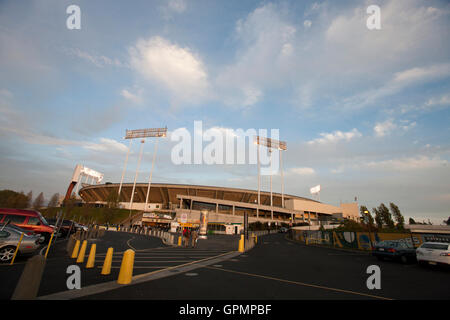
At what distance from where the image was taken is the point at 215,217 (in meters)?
69.1

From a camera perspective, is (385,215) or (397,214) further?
(397,214)

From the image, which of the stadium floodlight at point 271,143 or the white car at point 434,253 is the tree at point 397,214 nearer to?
the stadium floodlight at point 271,143

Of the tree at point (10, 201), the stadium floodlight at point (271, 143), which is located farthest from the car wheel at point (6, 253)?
the tree at point (10, 201)

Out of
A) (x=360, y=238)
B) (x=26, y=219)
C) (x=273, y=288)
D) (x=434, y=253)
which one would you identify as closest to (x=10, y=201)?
(x=26, y=219)

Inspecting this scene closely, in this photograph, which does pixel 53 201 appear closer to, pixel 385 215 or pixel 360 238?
pixel 360 238

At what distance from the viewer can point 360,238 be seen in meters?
21.6

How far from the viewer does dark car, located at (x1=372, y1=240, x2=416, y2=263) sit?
43.4 feet

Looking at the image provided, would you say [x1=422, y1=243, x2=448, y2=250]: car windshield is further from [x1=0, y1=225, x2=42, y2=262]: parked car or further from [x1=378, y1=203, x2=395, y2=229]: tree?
[x1=378, y1=203, x2=395, y2=229]: tree

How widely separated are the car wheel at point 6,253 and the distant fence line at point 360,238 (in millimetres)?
24500

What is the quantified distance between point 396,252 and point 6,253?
67.0 ft

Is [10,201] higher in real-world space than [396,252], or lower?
higher

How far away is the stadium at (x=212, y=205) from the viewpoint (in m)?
73.1

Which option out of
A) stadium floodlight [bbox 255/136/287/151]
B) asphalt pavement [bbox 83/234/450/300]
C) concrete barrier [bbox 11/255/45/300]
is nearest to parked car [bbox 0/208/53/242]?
asphalt pavement [bbox 83/234/450/300]
